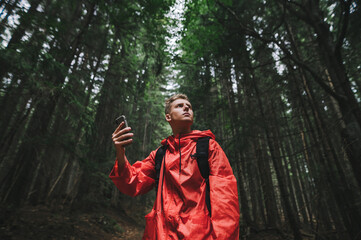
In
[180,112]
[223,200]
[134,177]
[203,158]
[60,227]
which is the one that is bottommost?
[60,227]

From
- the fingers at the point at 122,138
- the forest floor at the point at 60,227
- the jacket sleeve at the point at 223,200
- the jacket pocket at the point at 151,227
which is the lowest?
the forest floor at the point at 60,227

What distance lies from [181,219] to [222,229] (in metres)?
0.40

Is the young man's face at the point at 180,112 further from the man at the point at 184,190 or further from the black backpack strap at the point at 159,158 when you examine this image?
the black backpack strap at the point at 159,158

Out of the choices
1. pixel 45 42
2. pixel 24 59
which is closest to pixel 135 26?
pixel 45 42

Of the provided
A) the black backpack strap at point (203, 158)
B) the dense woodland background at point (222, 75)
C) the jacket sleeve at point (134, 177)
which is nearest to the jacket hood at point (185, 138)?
the black backpack strap at point (203, 158)

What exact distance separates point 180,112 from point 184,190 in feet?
3.38

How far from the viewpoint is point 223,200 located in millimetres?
1574

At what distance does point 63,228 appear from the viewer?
22.3 ft

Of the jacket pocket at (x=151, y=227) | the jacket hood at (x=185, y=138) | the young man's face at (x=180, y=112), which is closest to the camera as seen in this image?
the jacket pocket at (x=151, y=227)

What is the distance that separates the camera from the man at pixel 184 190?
1536mm

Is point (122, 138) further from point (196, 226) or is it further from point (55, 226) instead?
point (55, 226)

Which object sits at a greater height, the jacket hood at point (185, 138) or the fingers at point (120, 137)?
the jacket hood at point (185, 138)

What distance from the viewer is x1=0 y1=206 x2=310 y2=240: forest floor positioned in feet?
17.7

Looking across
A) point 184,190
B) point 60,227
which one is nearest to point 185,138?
point 184,190
